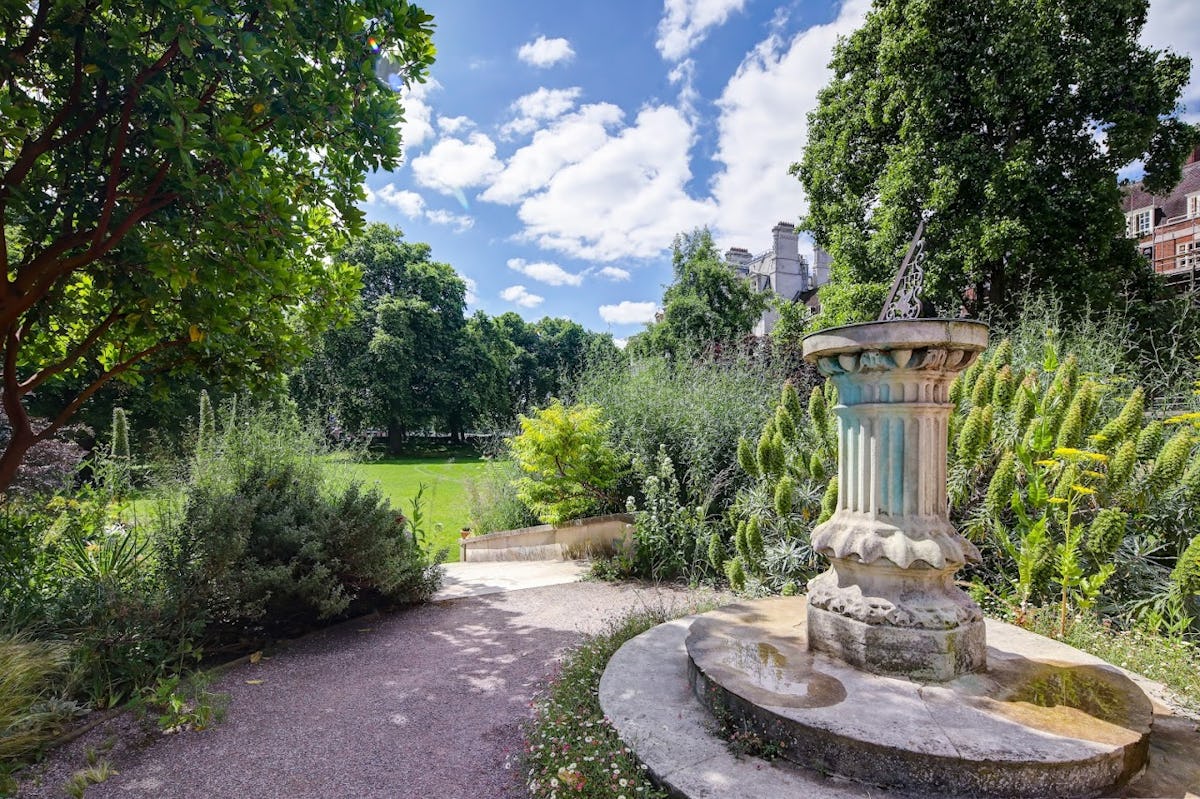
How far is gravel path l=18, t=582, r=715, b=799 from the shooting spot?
2.58 meters

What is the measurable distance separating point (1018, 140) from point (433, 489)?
12.9 metres

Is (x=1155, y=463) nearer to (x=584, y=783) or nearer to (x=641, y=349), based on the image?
(x=584, y=783)

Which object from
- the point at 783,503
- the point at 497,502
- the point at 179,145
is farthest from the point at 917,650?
the point at 497,502

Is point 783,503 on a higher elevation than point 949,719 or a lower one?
higher

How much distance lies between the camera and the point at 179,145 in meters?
2.66

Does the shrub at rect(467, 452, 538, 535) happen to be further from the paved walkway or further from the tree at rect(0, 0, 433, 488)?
the tree at rect(0, 0, 433, 488)

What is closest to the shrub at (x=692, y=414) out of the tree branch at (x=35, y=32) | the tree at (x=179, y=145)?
the tree at (x=179, y=145)

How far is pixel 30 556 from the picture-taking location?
12.3 ft

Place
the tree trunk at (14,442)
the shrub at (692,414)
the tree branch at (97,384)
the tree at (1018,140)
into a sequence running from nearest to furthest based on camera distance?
the tree trunk at (14,442) < the tree branch at (97,384) < the shrub at (692,414) < the tree at (1018,140)

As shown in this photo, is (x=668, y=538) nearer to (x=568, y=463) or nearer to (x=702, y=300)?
(x=568, y=463)

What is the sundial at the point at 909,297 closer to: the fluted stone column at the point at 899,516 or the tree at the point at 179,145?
the fluted stone column at the point at 899,516

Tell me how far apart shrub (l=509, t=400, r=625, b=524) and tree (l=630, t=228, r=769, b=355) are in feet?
51.4

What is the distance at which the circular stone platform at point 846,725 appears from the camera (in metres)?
2.17

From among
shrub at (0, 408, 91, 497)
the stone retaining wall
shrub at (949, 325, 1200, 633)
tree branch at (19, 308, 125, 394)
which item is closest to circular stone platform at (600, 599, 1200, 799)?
shrub at (949, 325, 1200, 633)
